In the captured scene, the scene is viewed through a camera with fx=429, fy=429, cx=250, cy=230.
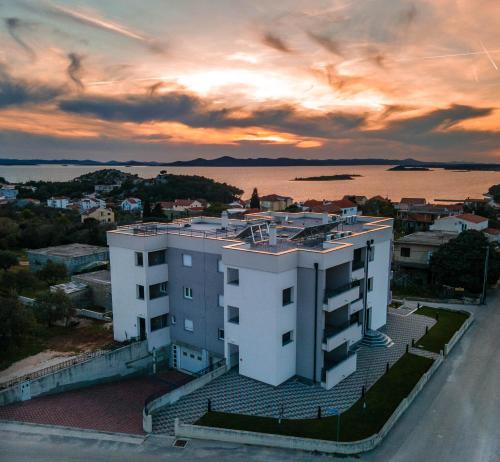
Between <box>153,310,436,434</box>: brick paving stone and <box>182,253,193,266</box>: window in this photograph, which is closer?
<box>153,310,436,434</box>: brick paving stone

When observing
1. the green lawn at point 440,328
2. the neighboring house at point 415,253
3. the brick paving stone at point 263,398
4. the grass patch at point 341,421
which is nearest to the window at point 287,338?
the brick paving stone at point 263,398

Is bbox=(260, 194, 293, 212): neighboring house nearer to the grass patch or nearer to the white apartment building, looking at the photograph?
the white apartment building

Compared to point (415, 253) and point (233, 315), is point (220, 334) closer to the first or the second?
point (233, 315)

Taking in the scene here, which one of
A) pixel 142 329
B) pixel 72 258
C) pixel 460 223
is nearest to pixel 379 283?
pixel 142 329

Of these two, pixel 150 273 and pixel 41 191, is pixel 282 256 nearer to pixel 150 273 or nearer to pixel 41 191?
pixel 150 273

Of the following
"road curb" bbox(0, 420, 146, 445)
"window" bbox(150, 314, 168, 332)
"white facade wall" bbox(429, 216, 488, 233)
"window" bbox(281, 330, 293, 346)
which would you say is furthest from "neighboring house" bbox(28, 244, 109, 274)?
"white facade wall" bbox(429, 216, 488, 233)

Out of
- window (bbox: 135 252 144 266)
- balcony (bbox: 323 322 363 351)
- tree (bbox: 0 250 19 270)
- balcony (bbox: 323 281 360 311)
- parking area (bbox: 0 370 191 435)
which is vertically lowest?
parking area (bbox: 0 370 191 435)
